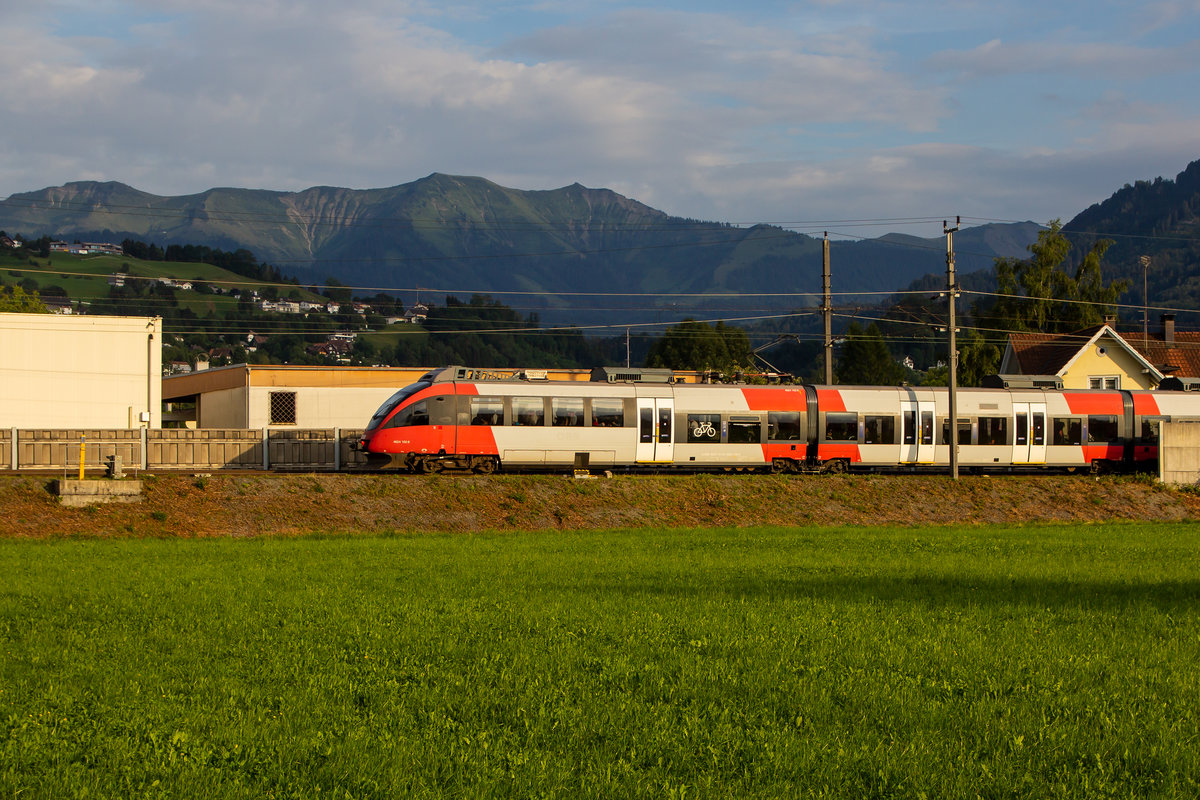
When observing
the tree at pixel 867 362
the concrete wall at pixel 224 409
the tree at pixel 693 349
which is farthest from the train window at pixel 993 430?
the tree at pixel 867 362

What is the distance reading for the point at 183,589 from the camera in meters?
17.3

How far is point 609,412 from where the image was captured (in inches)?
1512

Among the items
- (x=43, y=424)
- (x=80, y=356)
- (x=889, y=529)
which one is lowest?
(x=889, y=529)

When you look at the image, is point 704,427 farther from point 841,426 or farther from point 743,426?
point 841,426

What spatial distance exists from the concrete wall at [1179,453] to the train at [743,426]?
1.24m

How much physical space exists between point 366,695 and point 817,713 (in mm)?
4307

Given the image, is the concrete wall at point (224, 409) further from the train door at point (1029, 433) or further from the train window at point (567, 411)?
the train door at point (1029, 433)

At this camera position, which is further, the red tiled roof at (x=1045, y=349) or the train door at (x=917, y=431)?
the red tiled roof at (x=1045, y=349)

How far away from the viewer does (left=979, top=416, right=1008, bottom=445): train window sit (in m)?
43.4

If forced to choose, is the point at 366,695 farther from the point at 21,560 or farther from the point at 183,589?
the point at 21,560

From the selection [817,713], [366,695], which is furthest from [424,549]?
[817,713]

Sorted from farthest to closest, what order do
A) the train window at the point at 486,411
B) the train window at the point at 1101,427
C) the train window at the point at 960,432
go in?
the train window at the point at 1101,427 < the train window at the point at 960,432 < the train window at the point at 486,411

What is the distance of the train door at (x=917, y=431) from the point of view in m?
42.3

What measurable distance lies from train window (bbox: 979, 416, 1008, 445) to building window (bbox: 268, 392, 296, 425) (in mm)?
33850
